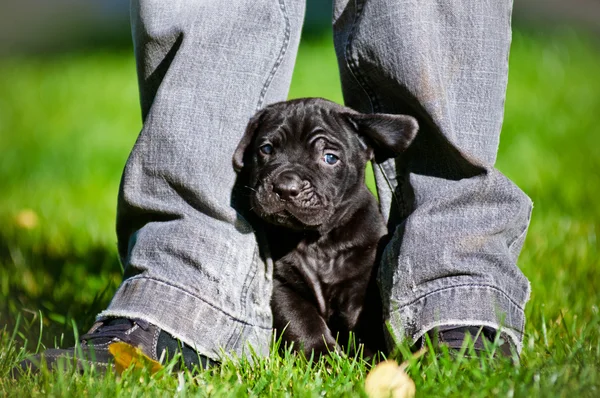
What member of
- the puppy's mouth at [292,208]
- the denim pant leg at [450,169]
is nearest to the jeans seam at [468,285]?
the denim pant leg at [450,169]

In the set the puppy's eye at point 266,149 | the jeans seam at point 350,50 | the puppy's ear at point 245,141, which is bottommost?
the puppy's eye at point 266,149

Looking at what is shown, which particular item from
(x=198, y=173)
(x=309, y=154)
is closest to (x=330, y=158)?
(x=309, y=154)

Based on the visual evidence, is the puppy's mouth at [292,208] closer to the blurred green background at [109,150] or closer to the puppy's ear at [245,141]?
the puppy's ear at [245,141]

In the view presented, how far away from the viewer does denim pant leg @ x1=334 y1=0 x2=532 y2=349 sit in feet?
7.66

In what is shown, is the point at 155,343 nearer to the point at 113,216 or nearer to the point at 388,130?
the point at 388,130

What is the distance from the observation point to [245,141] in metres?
2.64

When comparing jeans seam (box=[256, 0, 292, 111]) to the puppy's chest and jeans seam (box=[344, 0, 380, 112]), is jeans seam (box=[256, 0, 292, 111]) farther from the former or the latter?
the puppy's chest

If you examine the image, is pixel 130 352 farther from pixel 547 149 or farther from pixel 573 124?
pixel 573 124

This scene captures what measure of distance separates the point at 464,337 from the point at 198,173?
93 cm

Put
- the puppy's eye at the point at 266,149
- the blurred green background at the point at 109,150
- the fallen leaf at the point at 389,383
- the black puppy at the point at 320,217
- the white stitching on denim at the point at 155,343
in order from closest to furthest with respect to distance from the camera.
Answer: the fallen leaf at the point at 389,383
the white stitching on denim at the point at 155,343
the black puppy at the point at 320,217
the puppy's eye at the point at 266,149
the blurred green background at the point at 109,150

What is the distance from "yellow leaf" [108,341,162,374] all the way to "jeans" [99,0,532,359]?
0.15 metres

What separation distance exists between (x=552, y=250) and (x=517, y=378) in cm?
213

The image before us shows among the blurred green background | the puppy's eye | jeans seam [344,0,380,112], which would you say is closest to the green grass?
the blurred green background

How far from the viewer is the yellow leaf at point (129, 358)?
213 centimetres
